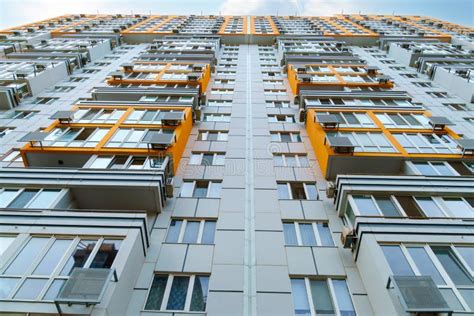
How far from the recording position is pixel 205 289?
9625 millimetres

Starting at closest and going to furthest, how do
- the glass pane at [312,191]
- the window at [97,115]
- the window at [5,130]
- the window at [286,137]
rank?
the glass pane at [312,191] < the window at [97,115] < the window at [286,137] < the window at [5,130]

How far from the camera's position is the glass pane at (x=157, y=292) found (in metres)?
9.11

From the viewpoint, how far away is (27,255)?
8.61 metres

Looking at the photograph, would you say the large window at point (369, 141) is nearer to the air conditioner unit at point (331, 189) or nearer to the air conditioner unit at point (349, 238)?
the air conditioner unit at point (331, 189)

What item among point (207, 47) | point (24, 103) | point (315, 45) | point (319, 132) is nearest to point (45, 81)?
point (24, 103)

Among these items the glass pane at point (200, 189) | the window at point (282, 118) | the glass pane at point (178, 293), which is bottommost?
the glass pane at point (178, 293)

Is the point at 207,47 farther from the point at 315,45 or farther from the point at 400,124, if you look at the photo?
the point at 400,124

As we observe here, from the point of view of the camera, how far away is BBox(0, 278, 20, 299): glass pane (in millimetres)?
7564

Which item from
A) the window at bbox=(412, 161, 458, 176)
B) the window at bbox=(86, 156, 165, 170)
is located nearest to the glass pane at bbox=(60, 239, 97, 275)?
the window at bbox=(86, 156, 165, 170)

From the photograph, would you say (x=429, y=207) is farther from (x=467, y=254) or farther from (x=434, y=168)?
(x=434, y=168)

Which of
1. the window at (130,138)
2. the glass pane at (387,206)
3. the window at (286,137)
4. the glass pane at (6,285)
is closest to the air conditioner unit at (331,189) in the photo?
the glass pane at (387,206)

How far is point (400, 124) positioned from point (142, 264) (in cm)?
1699

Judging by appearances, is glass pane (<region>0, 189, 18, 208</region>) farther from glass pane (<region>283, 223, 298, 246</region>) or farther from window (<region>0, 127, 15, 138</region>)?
glass pane (<region>283, 223, 298, 246</region>)

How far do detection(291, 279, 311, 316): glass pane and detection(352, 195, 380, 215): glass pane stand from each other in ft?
13.0
